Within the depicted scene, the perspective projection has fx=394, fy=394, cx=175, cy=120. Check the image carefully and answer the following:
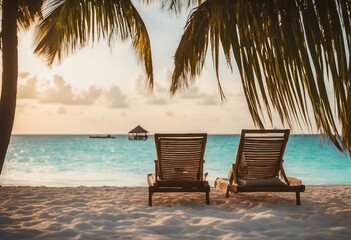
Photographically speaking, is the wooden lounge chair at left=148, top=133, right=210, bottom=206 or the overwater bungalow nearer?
the wooden lounge chair at left=148, top=133, right=210, bottom=206

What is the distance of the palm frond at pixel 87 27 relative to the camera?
2920mm

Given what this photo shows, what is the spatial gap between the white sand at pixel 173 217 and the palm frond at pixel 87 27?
1.63 metres

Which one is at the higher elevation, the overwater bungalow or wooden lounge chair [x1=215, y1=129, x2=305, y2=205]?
the overwater bungalow

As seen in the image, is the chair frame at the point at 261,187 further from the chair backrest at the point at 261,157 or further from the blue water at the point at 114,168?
the blue water at the point at 114,168

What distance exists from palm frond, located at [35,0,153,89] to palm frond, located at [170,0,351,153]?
1.87m

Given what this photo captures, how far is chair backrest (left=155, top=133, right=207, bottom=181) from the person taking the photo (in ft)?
15.8

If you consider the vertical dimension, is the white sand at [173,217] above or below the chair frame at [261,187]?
below

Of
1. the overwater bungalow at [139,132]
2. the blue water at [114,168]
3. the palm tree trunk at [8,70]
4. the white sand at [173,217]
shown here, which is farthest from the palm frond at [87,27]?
the overwater bungalow at [139,132]

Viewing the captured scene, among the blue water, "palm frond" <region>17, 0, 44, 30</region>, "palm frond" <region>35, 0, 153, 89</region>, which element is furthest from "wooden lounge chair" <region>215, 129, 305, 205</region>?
"palm frond" <region>17, 0, 44, 30</region>

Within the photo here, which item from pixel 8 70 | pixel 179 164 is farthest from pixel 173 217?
pixel 8 70

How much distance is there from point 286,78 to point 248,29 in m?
0.17

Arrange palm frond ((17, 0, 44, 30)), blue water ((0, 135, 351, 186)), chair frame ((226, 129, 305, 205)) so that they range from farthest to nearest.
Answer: blue water ((0, 135, 351, 186)) → palm frond ((17, 0, 44, 30)) → chair frame ((226, 129, 305, 205))

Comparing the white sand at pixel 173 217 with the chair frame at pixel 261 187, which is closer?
the white sand at pixel 173 217

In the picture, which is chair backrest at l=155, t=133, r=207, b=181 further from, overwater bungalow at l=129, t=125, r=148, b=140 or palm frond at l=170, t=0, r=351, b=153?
overwater bungalow at l=129, t=125, r=148, b=140
